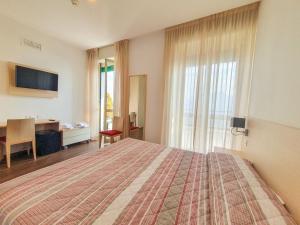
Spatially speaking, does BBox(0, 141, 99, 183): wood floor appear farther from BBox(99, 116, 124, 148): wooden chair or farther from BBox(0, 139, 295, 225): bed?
BBox(0, 139, 295, 225): bed

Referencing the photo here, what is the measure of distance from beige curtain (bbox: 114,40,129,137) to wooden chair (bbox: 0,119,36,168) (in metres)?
1.87

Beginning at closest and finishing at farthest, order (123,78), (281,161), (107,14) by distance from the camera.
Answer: (281,161) → (107,14) → (123,78)

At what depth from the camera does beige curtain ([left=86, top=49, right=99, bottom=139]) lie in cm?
433

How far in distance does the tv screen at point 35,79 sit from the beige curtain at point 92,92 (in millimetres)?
955

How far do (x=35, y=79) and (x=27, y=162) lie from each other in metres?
1.80

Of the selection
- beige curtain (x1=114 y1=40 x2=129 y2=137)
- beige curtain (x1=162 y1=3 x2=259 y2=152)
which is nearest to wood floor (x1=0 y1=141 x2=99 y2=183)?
beige curtain (x1=114 y1=40 x2=129 y2=137)

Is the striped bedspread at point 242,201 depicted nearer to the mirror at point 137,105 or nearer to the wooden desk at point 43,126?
the mirror at point 137,105

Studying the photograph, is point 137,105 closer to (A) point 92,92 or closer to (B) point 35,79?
(A) point 92,92

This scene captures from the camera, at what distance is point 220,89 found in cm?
244

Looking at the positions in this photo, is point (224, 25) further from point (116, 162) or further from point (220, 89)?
point (116, 162)

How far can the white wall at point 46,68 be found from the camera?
111 inches

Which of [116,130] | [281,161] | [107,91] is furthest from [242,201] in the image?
[107,91]

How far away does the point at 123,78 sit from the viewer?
11.8ft

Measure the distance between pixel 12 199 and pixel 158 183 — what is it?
37.6 inches
